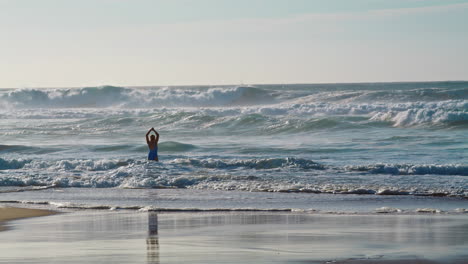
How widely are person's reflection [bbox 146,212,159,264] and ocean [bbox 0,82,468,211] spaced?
1508 mm

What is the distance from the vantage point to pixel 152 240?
8.30 m

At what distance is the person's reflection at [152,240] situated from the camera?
7.15 m

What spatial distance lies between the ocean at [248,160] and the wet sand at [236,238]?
1.44m

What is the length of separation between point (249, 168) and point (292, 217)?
685cm

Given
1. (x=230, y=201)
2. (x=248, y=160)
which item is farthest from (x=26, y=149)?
(x=230, y=201)

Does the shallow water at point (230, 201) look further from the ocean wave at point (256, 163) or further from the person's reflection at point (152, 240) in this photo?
the ocean wave at point (256, 163)

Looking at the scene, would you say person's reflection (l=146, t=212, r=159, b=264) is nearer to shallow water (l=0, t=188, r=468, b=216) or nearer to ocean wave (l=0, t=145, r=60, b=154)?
shallow water (l=0, t=188, r=468, b=216)

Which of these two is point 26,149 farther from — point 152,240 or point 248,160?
point 152,240

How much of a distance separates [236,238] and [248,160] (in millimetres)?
9302

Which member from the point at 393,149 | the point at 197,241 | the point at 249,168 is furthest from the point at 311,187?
the point at 393,149

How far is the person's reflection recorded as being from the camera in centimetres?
715

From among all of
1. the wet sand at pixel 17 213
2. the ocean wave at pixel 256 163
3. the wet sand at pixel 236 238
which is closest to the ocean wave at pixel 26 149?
the ocean wave at pixel 256 163

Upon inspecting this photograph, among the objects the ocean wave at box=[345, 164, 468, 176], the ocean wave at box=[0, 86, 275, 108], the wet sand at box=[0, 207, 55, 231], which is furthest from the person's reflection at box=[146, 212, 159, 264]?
the ocean wave at box=[0, 86, 275, 108]

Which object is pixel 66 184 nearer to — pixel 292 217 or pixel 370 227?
pixel 292 217
